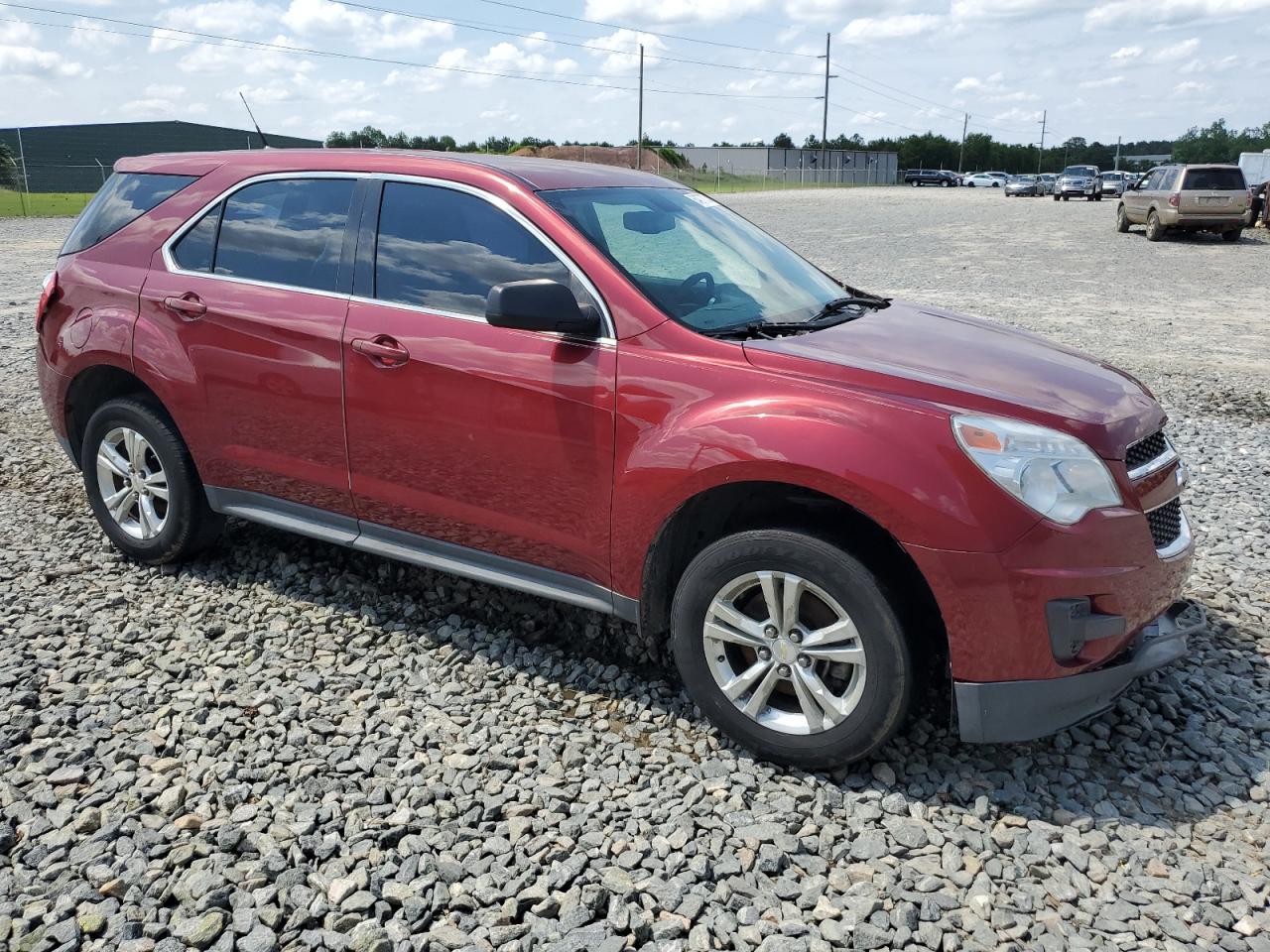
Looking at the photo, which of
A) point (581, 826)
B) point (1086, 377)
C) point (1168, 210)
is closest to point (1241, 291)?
point (1168, 210)

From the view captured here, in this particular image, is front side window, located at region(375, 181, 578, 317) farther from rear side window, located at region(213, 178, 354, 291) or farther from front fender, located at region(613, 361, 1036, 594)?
front fender, located at region(613, 361, 1036, 594)

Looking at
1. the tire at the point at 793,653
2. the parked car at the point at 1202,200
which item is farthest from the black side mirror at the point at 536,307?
the parked car at the point at 1202,200

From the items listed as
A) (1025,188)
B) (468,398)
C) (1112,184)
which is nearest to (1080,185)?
(1112,184)

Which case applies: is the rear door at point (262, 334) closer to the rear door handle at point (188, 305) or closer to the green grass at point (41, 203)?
the rear door handle at point (188, 305)

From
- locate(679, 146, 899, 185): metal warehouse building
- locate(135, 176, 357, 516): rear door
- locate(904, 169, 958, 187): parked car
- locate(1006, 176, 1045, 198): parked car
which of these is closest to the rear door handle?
locate(135, 176, 357, 516): rear door

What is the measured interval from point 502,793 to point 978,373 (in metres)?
2.06

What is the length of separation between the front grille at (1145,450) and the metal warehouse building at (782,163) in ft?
260

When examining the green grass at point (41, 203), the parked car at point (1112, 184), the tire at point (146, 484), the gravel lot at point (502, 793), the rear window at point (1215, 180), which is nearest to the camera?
the gravel lot at point (502, 793)

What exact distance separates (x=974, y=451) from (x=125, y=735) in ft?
9.87

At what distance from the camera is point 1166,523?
3.38 m

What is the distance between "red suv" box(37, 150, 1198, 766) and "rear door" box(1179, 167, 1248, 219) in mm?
22520

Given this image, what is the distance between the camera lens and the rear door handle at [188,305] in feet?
14.8

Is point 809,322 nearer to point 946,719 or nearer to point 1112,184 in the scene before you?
point 946,719

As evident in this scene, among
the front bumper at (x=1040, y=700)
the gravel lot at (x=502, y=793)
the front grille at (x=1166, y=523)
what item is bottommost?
the gravel lot at (x=502, y=793)
